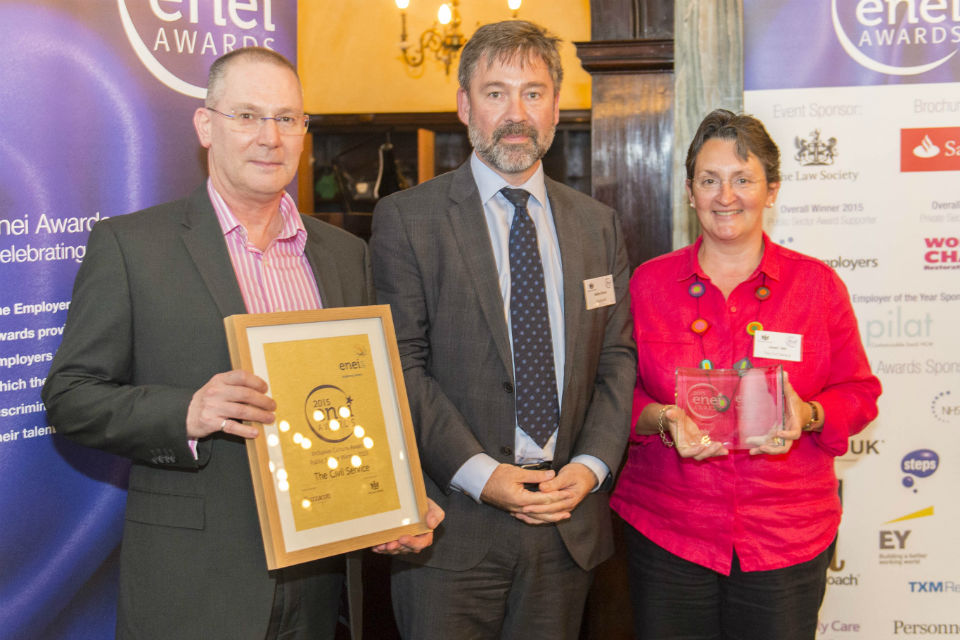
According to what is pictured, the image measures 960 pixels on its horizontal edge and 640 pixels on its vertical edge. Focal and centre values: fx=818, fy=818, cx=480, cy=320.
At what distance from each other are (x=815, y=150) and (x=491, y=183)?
4.90ft

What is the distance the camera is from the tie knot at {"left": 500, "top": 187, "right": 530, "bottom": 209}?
2.38 metres

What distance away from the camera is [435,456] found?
2.23 metres

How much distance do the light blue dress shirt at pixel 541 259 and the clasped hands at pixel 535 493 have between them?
0.06 m

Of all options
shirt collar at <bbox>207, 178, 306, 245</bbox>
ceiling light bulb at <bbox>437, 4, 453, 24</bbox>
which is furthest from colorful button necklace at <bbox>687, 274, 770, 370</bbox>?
ceiling light bulb at <bbox>437, 4, 453, 24</bbox>

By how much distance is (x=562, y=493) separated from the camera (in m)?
2.15

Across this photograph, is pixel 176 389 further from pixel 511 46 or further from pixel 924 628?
pixel 924 628

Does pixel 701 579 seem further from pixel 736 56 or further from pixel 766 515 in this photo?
pixel 736 56

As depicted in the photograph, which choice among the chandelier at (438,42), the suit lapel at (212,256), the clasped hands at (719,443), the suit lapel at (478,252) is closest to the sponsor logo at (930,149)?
the clasped hands at (719,443)

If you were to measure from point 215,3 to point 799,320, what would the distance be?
2.06 meters

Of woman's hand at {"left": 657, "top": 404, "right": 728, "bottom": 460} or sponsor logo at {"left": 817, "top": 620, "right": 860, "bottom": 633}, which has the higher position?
woman's hand at {"left": 657, "top": 404, "right": 728, "bottom": 460}

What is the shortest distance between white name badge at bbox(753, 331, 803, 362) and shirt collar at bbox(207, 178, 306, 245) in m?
1.29

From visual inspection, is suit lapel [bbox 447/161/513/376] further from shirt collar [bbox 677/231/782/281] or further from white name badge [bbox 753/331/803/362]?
A: white name badge [bbox 753/331/803/362]

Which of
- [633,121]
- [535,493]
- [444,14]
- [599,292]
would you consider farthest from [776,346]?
[444,14]

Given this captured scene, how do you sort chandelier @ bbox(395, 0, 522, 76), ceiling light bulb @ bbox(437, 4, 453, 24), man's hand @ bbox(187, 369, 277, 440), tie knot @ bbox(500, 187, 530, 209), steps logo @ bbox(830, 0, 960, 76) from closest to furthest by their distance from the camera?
man's hand @ bbox(187, 369, 277, 440), tie knot @ bbox(500, 187, 530, 209), steps logo @ bbox(830, 0, 960, 76), ceiling light bulb @ bbox(437, 4, 453, 24), chandelier @ bbox(395, 0, 522, 76)
